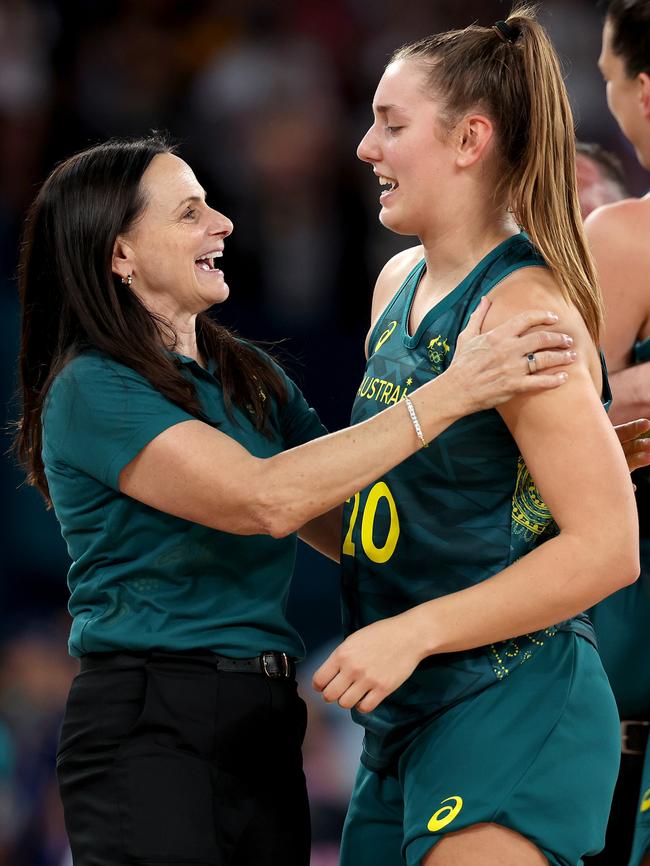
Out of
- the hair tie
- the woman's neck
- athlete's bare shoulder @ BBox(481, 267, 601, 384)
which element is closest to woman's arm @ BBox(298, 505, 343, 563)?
the woman's neck

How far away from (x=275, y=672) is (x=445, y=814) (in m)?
0.42

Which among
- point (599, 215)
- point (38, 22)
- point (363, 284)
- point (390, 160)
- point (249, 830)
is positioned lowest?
point (249, 830)

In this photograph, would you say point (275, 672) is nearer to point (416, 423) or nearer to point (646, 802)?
point (416, 423)

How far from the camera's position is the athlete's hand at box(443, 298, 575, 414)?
205 cm

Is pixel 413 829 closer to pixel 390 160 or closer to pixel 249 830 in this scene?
pixel 249 830

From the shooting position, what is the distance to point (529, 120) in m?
2.28

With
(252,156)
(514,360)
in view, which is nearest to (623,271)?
(514,360)

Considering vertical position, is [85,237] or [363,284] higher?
[85,237]

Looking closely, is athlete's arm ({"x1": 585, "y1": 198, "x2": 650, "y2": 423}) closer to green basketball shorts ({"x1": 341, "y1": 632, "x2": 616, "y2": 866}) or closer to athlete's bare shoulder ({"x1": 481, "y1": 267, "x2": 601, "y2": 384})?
athlete's bare shoulder ({"x1": 481, "y1": 267, "x2": 601, "y2": 384})

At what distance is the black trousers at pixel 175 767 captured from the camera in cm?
223

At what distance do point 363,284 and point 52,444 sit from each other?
126 inches

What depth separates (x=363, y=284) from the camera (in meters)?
5.43

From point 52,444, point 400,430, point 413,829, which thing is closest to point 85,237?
point 52,444

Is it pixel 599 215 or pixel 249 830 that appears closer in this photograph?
pixel 249 830
